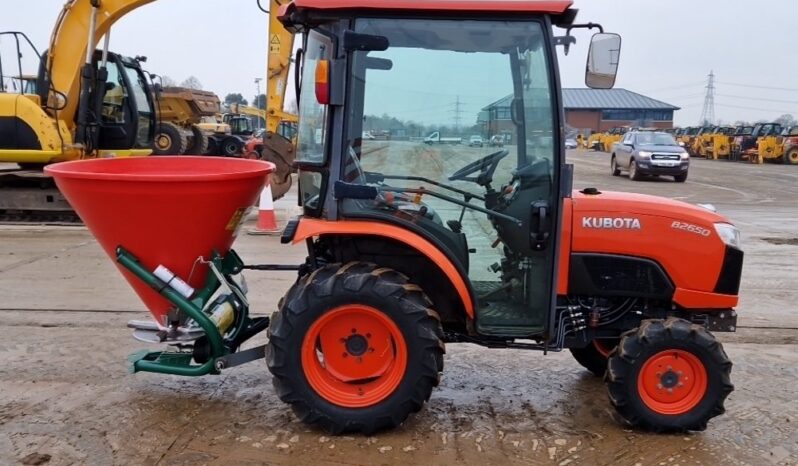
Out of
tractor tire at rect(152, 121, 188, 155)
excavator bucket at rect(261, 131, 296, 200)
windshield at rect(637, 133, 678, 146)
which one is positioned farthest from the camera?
windshield at rect(637, 133, 678, 146)

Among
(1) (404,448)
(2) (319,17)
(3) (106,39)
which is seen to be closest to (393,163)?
(2) (319,17)

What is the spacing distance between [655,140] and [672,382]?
18.3 metres

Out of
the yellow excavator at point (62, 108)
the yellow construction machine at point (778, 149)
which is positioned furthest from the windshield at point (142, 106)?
the yellow construction machine at point (778, 149)

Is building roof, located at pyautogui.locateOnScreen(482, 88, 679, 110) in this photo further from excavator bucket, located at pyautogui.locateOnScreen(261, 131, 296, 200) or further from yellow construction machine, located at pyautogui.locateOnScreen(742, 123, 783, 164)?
excavator bucket, located at pyautogui.locateOnScreen(261, 131, 296, 200)

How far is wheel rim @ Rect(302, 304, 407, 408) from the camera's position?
3436 mm

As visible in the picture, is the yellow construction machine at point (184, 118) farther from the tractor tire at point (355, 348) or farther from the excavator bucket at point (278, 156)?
the tractor tire at point (355, 348)

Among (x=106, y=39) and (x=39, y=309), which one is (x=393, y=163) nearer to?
(x=39, y=309)

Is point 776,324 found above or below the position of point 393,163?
below

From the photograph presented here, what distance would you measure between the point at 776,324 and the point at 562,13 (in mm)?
3764

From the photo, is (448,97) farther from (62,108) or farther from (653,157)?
(653,157)

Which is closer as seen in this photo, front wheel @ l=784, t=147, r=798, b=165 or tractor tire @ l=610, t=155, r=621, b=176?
tractor tire @ l=610, t=155, r=621, b=176

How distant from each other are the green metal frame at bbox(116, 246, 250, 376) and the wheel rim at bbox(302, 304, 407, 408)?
0.57 meters

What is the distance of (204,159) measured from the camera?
14.7 feet

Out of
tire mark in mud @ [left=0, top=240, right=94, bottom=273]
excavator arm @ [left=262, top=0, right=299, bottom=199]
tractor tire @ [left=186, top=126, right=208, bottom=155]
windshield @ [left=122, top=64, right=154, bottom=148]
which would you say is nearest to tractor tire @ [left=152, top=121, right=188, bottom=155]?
tractor tire @ [left=186, top=126, right=208, bottom=155]
